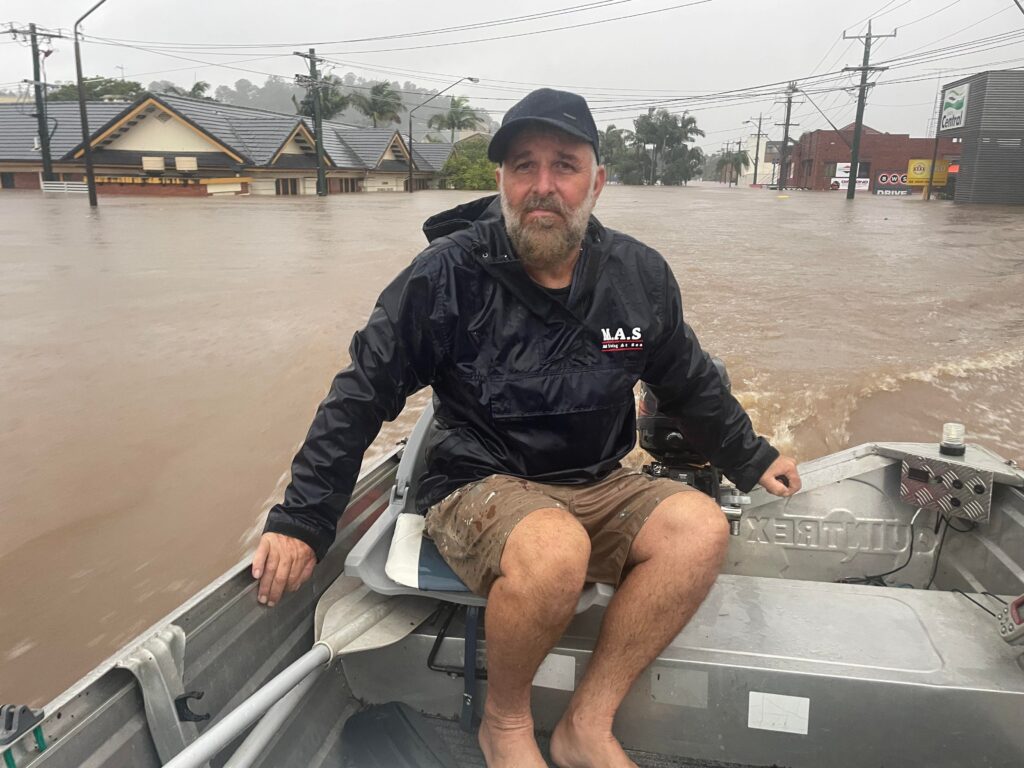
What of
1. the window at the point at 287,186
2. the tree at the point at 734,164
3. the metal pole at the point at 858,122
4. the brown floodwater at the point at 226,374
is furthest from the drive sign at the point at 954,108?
the tree at the point at 734,164

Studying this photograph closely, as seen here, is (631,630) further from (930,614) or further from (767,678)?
(930,614)

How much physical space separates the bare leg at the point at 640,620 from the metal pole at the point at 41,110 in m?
34.8

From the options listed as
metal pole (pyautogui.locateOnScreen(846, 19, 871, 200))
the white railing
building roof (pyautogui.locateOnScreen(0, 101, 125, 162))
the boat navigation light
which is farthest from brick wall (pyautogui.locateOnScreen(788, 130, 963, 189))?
the boat navigation light

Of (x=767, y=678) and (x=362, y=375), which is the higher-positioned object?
(x=362, y=375)

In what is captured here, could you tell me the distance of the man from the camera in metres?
1.85

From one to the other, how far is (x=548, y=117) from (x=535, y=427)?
0.82m

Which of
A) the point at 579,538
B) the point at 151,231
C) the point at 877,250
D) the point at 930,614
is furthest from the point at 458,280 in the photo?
the point at 151,231

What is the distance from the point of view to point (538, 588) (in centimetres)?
178

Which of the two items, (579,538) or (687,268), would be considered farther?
(687,268)

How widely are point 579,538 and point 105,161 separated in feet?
128

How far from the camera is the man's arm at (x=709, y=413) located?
2379mm

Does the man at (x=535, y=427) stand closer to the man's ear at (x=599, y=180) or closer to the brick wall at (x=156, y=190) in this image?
the man's ear at (x=599, y=180)

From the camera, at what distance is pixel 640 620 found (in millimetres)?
1860

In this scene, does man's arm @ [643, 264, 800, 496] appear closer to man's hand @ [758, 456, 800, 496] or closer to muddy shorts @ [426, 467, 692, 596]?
man's hand @ [758, 456, 800, 496]
